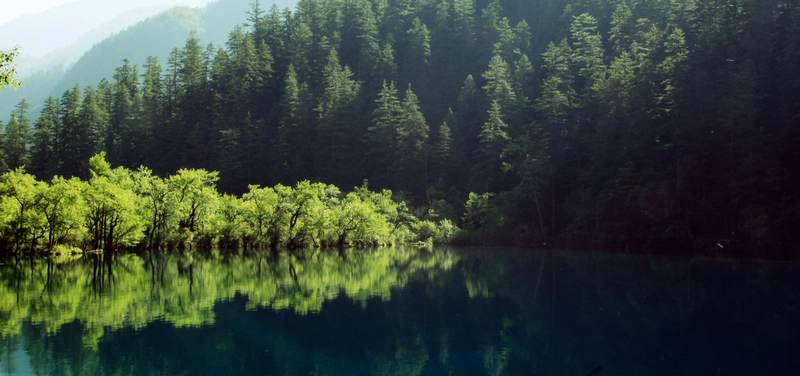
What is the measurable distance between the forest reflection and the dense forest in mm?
17697

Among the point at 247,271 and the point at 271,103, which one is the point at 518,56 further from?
the point at 247,271

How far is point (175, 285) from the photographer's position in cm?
3106

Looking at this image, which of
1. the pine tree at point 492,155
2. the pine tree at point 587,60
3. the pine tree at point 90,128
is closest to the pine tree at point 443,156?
the pine tree at point 492,155

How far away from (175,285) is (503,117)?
Answer: 50.5 m

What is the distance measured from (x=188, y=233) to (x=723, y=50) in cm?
4909

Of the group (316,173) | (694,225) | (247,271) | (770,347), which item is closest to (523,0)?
(316,173)

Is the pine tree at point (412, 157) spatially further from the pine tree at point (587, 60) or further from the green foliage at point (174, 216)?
the pine tree at point (587, 60)

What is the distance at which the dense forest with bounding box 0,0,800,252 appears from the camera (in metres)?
48.1

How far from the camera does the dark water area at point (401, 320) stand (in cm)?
1614

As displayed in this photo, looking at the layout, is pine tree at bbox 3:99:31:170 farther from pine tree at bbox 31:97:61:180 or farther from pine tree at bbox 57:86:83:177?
pine tree at bbox 57:86:83:177

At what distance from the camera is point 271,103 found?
90.2 metres

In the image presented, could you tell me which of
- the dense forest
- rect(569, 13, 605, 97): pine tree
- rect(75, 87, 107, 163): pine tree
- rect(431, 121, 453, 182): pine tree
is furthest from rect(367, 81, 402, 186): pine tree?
rect(75, 87, 107, 163): pine tree

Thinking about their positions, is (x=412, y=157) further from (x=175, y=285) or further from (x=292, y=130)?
(x=175, y=285)

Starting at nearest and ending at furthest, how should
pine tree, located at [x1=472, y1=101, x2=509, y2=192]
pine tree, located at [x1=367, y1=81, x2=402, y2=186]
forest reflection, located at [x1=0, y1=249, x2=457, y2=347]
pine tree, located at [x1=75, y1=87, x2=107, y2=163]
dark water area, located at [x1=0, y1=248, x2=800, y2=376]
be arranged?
1. dark water area, located at [x1=0, y1=248, x2=800, y2=376]
2. forest reflection, located at [x1=0, y1=249, x2=457, y2=347]
3. pine tree, located at [x1=472, y1=101, x2=509, y2=192]
4. pine tree, located at [x1=367, y1=81, x2=402, y2=186]
5. pine tree, located at [x1=75, y1=87, x2=107, y2=163]
